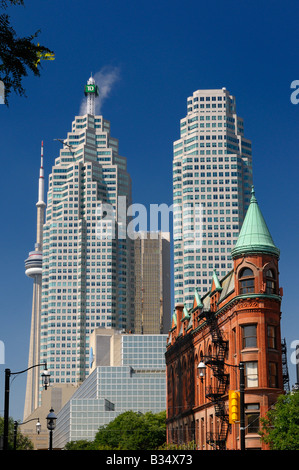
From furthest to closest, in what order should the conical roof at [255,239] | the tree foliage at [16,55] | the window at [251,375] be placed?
the conical roof at [255,239]
the window at [251,375]
the tree foliage at [16,55]

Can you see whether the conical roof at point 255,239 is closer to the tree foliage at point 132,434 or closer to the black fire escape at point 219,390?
the black fire escape at point 219,390

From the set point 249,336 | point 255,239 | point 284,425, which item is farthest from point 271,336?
point 284,425

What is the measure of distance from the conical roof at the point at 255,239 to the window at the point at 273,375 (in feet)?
35.5

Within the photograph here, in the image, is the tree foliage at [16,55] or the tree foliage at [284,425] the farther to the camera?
the tree foliage at [284,425]

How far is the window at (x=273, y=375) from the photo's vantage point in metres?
74.4

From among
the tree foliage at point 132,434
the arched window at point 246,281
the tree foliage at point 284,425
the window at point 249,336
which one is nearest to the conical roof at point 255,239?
the arched window at point 246,281

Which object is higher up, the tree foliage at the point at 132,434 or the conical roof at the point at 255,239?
the conical roof at the point at 255,239

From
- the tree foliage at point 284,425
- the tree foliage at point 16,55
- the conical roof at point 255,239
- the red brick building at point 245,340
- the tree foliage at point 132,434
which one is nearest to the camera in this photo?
the tree foliage at point 16,55

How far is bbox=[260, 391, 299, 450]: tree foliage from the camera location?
63562 mm

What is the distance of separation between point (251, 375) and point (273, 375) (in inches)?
84.6

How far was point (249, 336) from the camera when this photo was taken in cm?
7588

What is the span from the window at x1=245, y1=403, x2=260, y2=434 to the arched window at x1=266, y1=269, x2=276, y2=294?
11.0m

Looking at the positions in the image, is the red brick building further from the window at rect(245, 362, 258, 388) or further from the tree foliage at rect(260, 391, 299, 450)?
the tree foliage at rect(260, 391, 299, 450)

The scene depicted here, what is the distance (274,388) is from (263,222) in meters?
16.5
